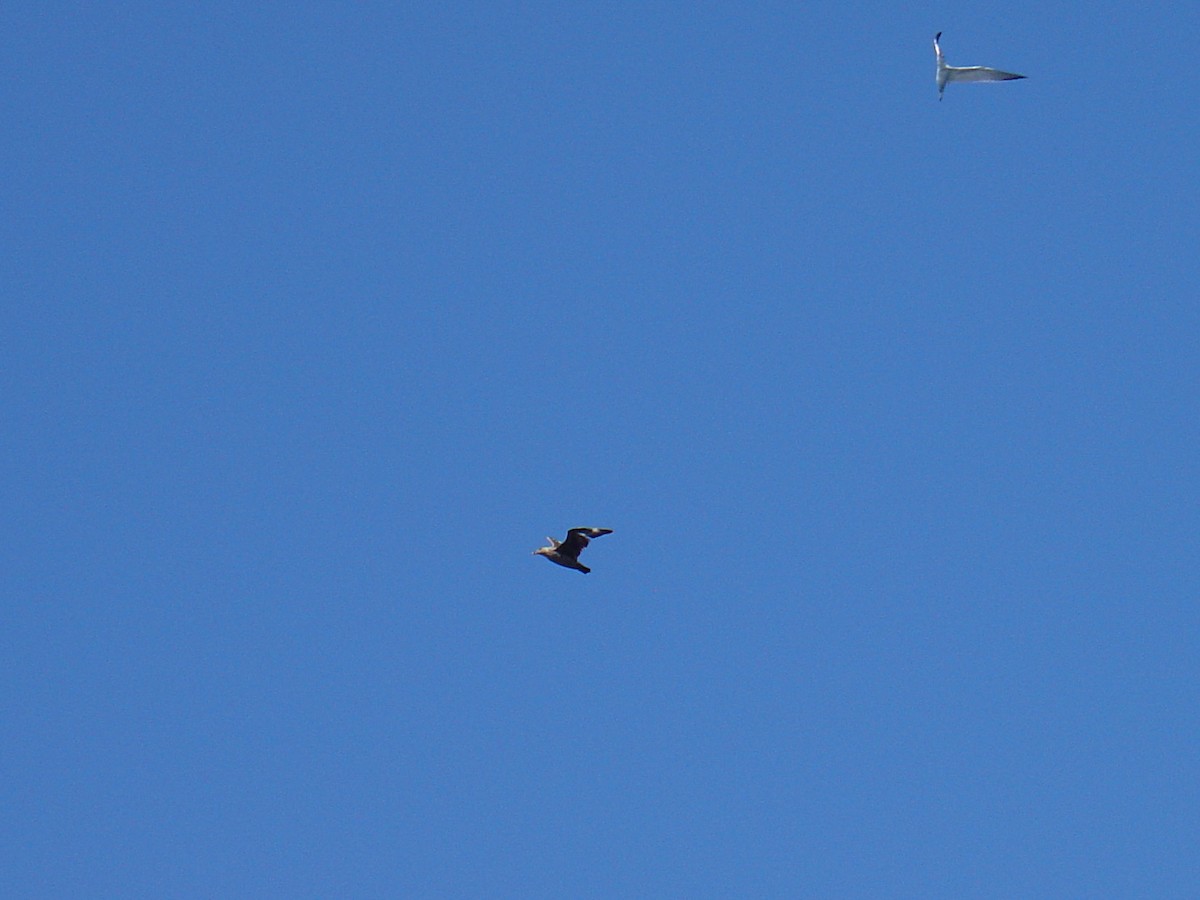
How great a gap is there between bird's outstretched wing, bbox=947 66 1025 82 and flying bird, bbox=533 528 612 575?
22.5 metres

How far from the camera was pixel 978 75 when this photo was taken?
150 ft

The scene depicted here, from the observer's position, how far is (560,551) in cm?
4625

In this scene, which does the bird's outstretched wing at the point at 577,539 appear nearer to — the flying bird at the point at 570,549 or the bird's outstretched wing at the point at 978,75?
the flying bird at the point at 570,549

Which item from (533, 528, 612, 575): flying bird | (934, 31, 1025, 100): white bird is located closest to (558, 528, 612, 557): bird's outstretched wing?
(533, 528, 612, 575): flying bird

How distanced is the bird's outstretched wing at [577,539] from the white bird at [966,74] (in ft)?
68.1

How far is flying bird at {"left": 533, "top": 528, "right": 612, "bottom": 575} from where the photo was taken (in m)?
44.8

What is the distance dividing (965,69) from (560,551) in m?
24.3

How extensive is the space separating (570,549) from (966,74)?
24.0 m

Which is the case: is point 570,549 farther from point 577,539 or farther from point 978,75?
point 978,75

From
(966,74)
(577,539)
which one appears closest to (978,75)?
(966,74)

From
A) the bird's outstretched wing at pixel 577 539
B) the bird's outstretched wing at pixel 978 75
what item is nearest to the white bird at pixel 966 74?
the bird's outstretched wing at pixel 978 75

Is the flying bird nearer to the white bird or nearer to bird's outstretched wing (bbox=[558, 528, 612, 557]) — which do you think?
bird's outstretched wing (bbox=[558, 528, 612, 557])

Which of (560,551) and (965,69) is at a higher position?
(965,69)

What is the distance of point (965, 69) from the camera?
150 ft
